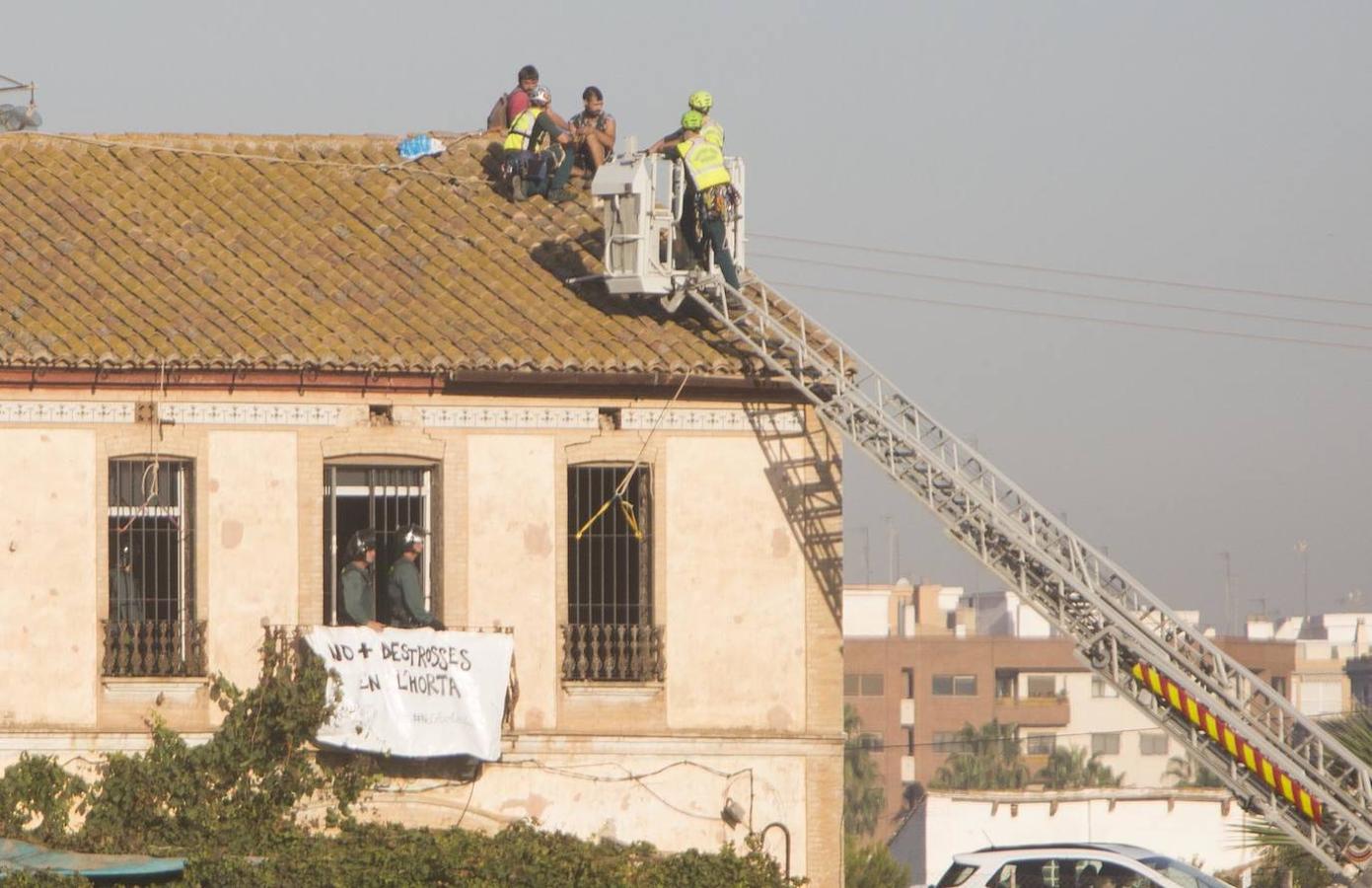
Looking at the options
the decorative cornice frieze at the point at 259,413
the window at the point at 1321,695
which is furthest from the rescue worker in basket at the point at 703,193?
the window at the point at 1321,695

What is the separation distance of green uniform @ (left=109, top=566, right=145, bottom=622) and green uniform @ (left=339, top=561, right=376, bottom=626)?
2.02 metres

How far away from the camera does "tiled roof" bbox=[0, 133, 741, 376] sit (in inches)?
918

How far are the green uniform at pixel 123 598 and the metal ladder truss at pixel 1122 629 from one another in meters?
6.55

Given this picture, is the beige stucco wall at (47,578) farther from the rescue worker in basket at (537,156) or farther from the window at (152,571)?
the rescue worker in basket at (537,156)

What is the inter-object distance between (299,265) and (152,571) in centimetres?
382

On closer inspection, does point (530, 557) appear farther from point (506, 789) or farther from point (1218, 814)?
point (1218, 814)

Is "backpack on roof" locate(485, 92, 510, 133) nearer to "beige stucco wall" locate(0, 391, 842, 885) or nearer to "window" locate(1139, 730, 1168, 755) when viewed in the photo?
"beige stucco wall" locate(0, 391, 842, 885)

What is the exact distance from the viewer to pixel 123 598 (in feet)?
75.7

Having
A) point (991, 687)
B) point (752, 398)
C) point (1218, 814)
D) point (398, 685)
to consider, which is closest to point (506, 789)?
point (398, 685)

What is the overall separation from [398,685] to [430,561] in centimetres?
142

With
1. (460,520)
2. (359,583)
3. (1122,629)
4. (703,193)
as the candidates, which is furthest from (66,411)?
(1122,629)

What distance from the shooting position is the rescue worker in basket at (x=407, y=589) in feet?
76.1

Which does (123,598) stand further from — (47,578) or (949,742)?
Result: (949,742)

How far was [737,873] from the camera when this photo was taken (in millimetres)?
21031
